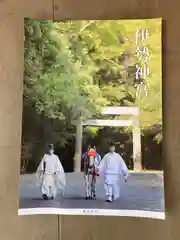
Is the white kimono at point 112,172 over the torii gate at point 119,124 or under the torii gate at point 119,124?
under

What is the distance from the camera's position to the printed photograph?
786mm

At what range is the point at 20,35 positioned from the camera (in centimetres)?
82

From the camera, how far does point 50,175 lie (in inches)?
31.5

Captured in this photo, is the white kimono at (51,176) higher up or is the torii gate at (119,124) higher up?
the torii gate at (119,124)

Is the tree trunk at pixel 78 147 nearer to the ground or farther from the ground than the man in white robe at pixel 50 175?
farther from the ground

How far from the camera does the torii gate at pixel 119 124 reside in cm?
79

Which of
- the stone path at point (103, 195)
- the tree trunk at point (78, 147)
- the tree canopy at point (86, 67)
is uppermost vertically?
the tree canopy at point (86, 67)

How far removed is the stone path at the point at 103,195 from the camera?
776mm

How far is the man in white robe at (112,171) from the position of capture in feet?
2.58

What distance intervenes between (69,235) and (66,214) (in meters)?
0.04

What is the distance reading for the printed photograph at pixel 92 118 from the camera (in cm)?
79
